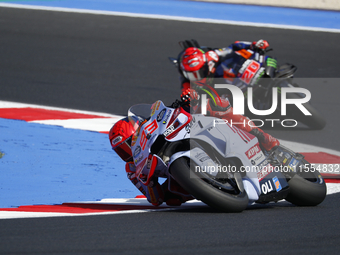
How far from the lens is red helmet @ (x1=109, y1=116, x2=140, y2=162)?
3.88 m

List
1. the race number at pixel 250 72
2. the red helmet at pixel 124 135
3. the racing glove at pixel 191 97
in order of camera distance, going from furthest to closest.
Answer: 1. the race number at pixel 250 72
2. the red helmet at pixel 124 135
3. the racing glove at pixel 191 97

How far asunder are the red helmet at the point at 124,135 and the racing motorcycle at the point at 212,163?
0.10 meters

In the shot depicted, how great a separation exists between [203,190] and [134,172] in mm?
927

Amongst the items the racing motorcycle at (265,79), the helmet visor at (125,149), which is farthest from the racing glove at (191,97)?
the racing motorcycle at (265,79)

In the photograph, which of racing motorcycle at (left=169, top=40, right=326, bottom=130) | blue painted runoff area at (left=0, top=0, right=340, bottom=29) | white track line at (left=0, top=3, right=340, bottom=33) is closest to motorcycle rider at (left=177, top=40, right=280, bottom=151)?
racing motorcycle at (left=169, top=40, right=326, bottom=130)

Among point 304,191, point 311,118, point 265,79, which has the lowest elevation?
point 304,191

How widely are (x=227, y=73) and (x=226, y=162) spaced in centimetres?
325

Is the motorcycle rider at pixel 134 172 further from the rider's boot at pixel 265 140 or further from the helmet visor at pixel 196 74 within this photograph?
the helmet visor at pixel 196 74

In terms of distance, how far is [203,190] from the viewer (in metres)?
3.20

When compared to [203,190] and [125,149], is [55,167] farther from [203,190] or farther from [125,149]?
[203,190]

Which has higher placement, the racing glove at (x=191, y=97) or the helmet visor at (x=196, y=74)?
the helmet visor at (x=196, y=74)

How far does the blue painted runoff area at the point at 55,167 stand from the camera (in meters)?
4.56

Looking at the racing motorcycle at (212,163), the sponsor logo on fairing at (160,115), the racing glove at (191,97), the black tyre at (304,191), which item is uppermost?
the racing glove at (191,97)

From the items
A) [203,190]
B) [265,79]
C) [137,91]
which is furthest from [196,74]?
[203,190]
